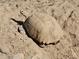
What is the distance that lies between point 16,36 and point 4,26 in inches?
11.7

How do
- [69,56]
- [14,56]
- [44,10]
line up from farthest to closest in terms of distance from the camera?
[44,10]
[69,56]
[14,56]

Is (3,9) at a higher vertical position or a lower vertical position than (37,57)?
higher

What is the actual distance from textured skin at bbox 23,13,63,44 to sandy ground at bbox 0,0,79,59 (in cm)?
11

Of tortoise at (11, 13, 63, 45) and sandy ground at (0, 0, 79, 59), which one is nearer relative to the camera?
sandy ground at (0, 0, 79, 59)

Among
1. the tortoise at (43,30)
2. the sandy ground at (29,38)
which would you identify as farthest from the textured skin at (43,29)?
the sandy ground at (29,38)

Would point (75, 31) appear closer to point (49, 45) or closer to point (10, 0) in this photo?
point (49, 45)

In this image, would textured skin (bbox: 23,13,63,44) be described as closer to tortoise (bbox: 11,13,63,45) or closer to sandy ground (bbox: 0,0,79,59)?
tortoise (bbox: 11,13,63,45)

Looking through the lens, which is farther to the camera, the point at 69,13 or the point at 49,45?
the point at 69,13

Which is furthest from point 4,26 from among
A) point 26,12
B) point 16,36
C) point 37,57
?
point 37,57

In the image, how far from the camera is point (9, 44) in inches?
146

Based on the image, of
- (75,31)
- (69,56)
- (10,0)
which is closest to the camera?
(69,56)

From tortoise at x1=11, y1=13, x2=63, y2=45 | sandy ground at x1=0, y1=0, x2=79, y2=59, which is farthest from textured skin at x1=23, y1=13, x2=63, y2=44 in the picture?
sandy ground at x1=0, y1=0, x2=79, y2=59

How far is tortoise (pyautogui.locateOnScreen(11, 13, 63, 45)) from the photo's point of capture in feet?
12.8

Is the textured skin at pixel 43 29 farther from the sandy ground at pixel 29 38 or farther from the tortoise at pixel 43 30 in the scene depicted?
the sandy ground at pixel 29 38
